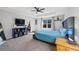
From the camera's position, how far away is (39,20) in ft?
5.75

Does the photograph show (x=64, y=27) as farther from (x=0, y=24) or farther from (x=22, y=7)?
(x=0, y=24)

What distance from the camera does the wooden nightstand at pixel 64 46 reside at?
1432mm

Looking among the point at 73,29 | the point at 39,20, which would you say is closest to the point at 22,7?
the point at 39,20

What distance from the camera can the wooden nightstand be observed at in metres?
1.43

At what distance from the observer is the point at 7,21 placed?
1.83m

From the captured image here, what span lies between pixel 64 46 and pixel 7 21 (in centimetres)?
146

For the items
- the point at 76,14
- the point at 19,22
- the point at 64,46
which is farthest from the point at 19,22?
the point at 76,14

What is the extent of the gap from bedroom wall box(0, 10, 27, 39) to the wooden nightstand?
41.5 inches

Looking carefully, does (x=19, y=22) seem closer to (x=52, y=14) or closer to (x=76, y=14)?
(x=52, y=14)

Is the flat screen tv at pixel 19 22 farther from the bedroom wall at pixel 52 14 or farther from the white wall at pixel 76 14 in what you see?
the white wall at pixel 76 14

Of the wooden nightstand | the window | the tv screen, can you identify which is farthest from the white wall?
the tv screen

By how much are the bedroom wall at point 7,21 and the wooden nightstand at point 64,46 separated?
3.46ft

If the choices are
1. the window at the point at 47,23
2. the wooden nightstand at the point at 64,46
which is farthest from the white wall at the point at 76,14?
the window at the point at 47,23

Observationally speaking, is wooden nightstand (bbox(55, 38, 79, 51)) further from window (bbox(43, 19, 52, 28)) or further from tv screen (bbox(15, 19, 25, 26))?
tv screen (bbox(15, 19, 25, 26))
